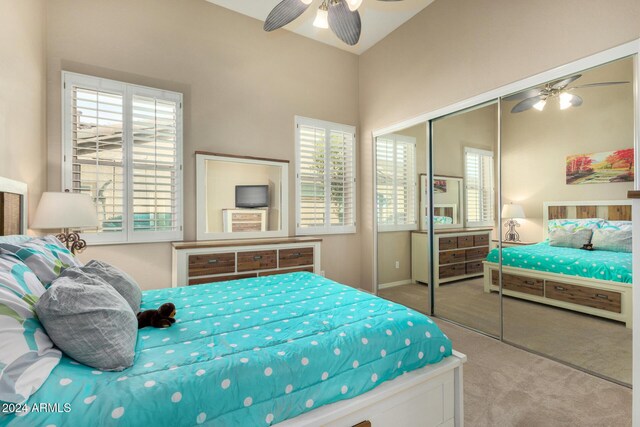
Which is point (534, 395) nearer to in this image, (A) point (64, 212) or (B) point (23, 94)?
(A) point (64, 212)

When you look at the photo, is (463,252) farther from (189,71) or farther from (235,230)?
(189,71)

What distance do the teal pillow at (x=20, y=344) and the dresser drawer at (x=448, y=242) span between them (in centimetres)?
324

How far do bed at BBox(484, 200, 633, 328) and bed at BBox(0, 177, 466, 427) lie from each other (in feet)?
4.63

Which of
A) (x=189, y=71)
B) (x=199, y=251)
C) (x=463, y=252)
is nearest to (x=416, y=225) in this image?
(x=463, y=252)

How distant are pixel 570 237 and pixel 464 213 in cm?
92

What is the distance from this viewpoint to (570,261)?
2445mm

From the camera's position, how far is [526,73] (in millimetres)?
2621

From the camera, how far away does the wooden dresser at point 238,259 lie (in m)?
3.03

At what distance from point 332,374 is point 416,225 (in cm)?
276

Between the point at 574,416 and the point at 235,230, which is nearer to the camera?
the point at 574,416

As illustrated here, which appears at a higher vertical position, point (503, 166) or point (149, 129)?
point (149, 129)

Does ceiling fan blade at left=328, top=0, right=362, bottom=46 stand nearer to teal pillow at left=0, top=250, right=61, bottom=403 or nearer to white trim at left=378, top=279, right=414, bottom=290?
teal pillow at left=0, top=250, right=61, bottom=403

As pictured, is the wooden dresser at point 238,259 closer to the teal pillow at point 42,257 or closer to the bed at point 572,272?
the teal pillow at point 42,257

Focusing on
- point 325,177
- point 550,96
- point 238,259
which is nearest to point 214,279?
point 238,259
